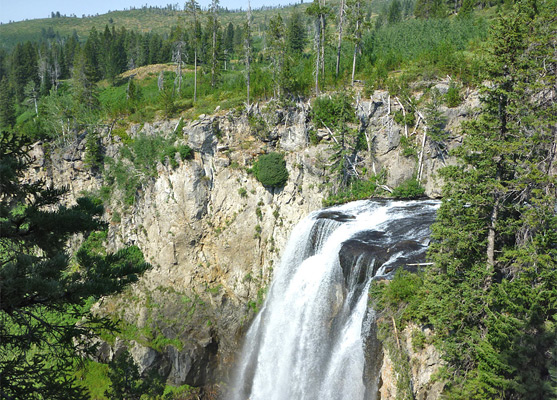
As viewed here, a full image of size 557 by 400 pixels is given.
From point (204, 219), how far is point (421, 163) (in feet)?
60.6

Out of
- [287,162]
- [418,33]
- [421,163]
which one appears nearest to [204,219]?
[287,162]

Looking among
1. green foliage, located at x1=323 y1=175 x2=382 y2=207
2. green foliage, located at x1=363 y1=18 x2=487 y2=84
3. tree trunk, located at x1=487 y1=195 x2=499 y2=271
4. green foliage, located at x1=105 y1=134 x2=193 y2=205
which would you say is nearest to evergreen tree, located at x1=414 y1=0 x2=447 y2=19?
green foliage, located at x1=363 y1=18 x2=487 y2=84

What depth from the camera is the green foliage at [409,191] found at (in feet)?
98.4

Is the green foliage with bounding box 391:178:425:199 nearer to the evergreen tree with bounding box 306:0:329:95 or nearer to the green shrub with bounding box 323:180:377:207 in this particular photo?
the green shrub with bounding box 323:180:377:207

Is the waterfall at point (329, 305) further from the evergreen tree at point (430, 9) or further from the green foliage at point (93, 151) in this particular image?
the evergreen tree at point (430, 9)

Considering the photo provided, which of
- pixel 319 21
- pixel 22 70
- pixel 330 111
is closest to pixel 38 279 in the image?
pixel 330 111

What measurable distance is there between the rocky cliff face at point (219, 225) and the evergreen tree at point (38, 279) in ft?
72.0

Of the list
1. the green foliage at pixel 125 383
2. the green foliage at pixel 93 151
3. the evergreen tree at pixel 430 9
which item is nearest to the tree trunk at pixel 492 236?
the green foliage at pixel 125 383

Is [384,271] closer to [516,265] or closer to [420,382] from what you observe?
[420,382]

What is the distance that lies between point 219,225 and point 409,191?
621 inches

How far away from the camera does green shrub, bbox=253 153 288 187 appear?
32.4 meters

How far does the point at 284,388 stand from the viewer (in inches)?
882

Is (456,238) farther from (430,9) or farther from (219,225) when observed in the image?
(430,9)

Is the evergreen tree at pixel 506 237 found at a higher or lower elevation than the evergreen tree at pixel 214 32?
lower
